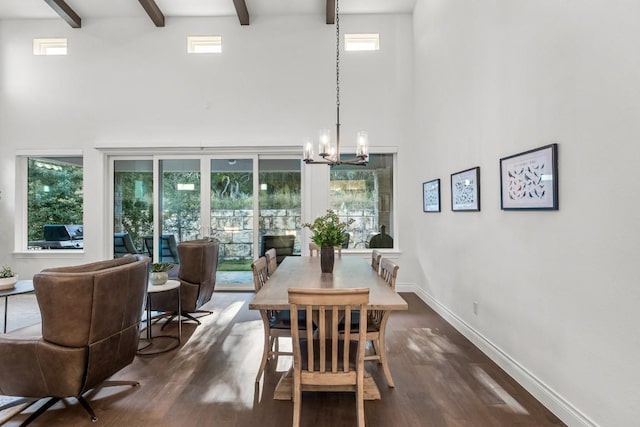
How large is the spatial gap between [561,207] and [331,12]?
4.57m

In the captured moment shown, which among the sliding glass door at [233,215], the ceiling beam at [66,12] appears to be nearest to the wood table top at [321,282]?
the sliding glass door at [233,215]

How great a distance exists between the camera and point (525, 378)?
242cm

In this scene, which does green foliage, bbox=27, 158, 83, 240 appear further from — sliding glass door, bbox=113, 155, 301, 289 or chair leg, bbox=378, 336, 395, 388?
chair leg, bbox=378, 336, 395, 388

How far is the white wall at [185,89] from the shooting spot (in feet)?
17.5

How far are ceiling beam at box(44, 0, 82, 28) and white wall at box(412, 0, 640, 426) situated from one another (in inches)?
225

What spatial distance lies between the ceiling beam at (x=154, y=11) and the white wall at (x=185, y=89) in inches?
4.9

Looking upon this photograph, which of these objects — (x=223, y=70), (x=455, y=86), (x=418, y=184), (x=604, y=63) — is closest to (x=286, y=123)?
(x=223, y=70)

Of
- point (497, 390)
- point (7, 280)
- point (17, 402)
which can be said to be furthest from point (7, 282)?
point (497, 390)

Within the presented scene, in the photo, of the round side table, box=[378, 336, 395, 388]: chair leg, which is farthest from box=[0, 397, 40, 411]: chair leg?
box=[378, 336, 395, 388]: chair leg

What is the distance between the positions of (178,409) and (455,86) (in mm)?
3924

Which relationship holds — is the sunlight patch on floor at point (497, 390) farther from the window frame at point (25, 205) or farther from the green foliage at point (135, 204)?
the window frame at point (25, 205)

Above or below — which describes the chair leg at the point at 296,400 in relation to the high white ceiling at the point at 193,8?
below

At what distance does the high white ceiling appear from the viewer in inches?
202

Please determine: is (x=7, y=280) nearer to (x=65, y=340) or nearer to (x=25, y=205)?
(x=65, y=340)
